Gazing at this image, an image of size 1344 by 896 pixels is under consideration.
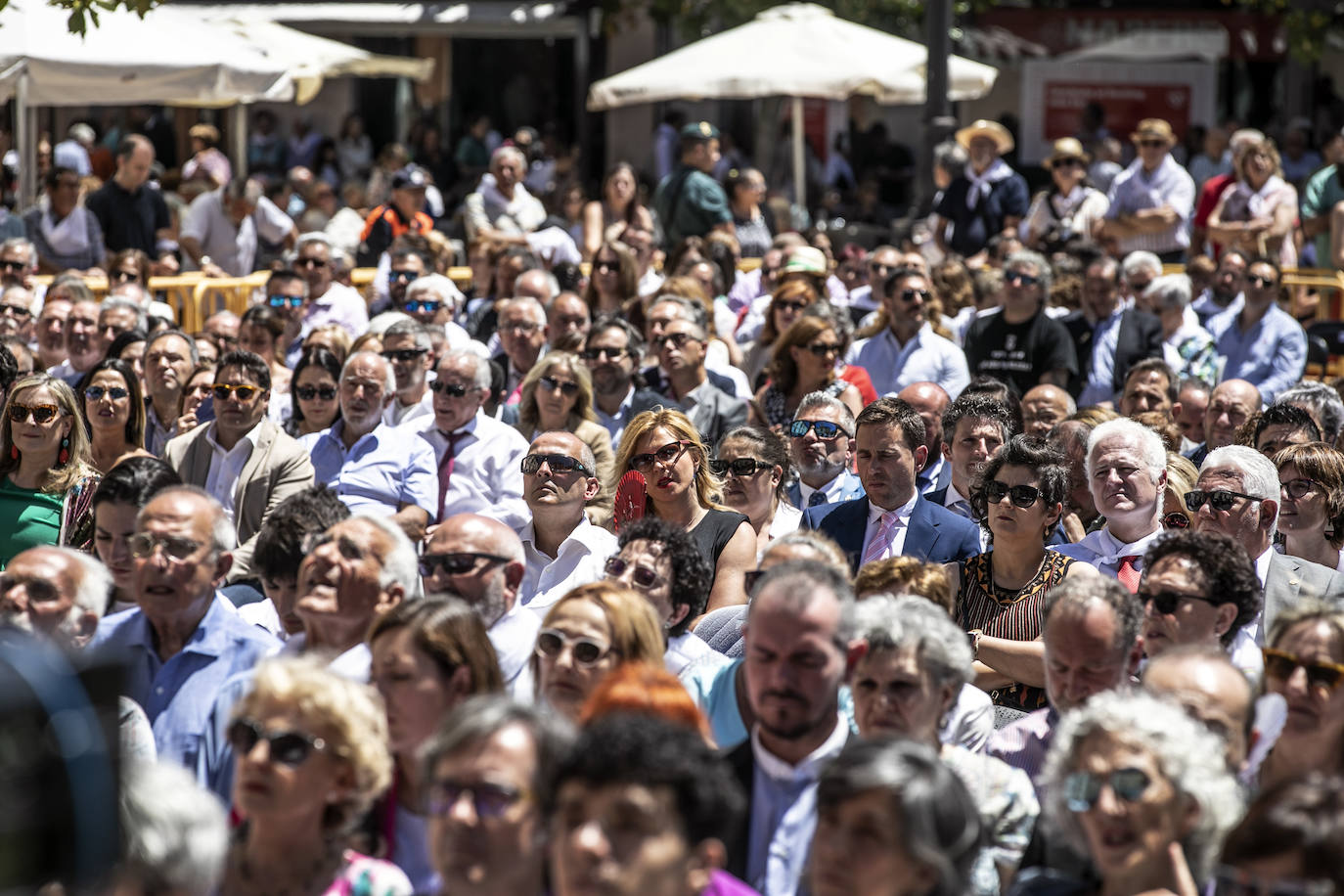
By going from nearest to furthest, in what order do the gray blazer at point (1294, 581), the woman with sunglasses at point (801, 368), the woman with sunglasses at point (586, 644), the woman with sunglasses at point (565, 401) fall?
the woman with sunglasses at point (586, 644), the gray blazer at point (1294, 581), the woman with sunglasses at point (565, 401), the woman with sunglasses at point (801, 368)

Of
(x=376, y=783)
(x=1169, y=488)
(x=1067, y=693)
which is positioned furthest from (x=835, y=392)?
(x=376, y=783)

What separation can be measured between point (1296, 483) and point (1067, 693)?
2.40 metres

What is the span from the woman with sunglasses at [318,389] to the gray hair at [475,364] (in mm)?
801

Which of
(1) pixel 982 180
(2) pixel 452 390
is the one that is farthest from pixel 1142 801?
(1) pixel 982 180

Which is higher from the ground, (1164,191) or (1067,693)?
(1164,191)

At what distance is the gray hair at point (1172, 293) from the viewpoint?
1177 centimetres

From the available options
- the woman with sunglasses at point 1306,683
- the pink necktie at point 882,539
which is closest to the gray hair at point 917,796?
the woman with sunglasses at point 1306,683

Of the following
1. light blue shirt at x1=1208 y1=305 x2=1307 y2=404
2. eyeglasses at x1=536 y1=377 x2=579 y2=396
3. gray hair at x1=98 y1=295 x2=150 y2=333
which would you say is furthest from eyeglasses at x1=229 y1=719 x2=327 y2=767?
light blue shirt at x1=1208 y1=305 x2=1307 y2=404

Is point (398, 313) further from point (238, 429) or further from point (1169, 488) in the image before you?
point (1169, 488)

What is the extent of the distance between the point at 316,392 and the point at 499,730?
5.62 m

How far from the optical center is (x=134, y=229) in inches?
582

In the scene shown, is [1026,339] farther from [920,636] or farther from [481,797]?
[481,797]

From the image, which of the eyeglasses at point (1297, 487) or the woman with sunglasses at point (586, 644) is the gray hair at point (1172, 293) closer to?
the eyeglasses at point (1297, 487)

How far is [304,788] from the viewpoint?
4.12 meters
